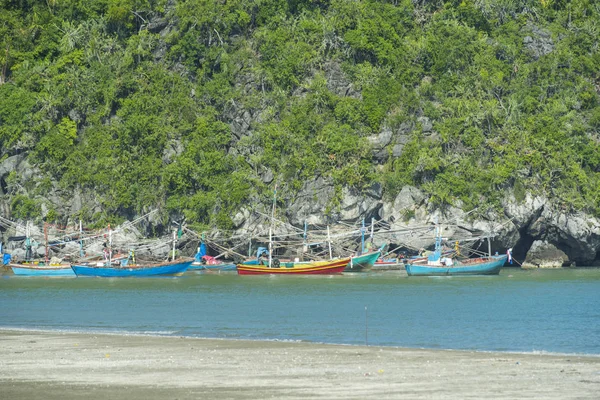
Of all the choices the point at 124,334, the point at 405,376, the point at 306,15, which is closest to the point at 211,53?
the point at 306,15

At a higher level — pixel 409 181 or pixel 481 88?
pixel 481 88

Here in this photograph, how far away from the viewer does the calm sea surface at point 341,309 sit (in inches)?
1251

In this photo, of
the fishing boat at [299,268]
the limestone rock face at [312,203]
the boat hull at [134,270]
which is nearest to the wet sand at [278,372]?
the fishing boat at [299,268]

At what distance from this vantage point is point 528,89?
80.4 meters

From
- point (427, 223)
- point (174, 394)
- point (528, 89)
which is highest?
point (528, 89)

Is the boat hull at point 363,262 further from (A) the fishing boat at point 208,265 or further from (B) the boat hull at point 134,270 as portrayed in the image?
(B) the boat hull at point 134,270

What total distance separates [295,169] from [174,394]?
5747 cm

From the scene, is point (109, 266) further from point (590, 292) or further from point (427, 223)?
point (590, 292)

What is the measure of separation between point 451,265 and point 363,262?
6.85 meters

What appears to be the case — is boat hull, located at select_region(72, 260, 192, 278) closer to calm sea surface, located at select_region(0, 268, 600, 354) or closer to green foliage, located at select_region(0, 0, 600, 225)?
calm sea surface, located at select_region(0, 268, 600, 354)

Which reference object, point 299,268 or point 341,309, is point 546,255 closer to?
point 299,268

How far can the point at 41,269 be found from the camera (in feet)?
245

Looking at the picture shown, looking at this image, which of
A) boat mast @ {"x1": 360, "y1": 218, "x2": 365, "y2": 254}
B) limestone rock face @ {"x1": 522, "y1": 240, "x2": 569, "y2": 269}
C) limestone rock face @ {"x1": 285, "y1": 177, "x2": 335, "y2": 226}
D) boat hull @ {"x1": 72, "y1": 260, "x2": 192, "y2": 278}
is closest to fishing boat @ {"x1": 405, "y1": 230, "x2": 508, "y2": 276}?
boat mast @ {"x1": 360, "y1": 218, "x2": 365, "y2": 254}

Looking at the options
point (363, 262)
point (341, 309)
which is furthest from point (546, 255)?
point (341, 309)
